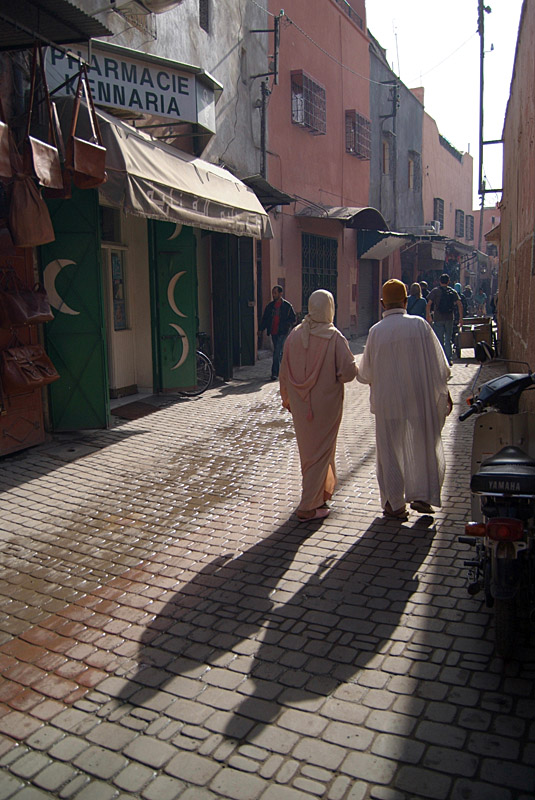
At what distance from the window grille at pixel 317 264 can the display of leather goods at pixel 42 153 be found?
1050 cm

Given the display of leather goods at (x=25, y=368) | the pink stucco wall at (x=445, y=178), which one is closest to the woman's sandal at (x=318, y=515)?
the display of leather goods at (x=25, y=368)

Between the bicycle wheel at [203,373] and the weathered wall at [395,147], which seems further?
the weathered wall at [395,147]

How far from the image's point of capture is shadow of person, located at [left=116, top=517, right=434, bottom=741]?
3020mm

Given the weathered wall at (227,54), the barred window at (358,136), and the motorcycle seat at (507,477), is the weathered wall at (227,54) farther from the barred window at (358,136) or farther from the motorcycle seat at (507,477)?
the motorcycle seat at (507,477)

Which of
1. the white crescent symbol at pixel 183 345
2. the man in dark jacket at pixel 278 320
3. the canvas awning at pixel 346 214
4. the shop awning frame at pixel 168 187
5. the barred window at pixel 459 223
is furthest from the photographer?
the barred window at pixel 459 223

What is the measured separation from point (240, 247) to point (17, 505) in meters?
9.17

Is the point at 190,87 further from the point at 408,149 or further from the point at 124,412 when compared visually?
the point at 408,149

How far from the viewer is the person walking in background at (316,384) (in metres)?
5.05

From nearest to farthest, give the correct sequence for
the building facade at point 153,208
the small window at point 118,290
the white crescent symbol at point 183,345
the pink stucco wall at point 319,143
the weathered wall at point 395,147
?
1. the building facade at point 153,208
2. the small window at point 118,290
3. the white crescent symbol at point 183,345
4. the pink stucco wall at point 319,143
5. the weathered wall at point 395,147

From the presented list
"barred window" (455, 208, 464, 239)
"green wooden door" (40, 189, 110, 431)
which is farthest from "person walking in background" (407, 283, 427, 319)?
"barred window" (455, 208, 464, 239)

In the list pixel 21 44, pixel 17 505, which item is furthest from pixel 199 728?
pixel 21 44

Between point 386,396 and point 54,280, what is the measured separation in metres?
4.43

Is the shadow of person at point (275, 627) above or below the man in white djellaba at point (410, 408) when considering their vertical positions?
below

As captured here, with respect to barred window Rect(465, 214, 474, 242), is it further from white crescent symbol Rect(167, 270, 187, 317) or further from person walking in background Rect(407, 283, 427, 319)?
white crescent symbol Rect(167, 270, 187, 317)
